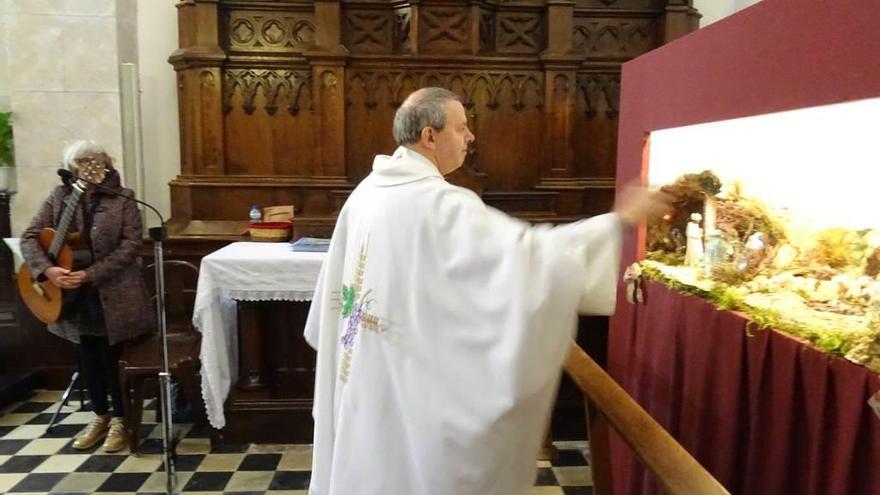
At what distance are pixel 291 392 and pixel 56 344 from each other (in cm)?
201

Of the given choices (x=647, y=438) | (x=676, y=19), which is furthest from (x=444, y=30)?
(x=647, y=438)

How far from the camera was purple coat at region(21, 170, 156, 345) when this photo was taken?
12.4 ft

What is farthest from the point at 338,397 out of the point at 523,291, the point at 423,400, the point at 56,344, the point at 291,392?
the point at 56,344

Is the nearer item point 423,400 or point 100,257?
point 423,400

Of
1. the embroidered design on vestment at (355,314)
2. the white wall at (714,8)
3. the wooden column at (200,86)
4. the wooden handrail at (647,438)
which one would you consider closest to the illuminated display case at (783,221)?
the wooden handrail at (647,438)

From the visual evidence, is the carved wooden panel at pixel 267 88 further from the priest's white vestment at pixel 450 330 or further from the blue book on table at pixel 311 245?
the priest's white vestment at pixel 450 330

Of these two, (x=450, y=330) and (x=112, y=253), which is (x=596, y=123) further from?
(x=450, y=330)

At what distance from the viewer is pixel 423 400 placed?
178 cm

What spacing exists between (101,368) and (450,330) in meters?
3.04

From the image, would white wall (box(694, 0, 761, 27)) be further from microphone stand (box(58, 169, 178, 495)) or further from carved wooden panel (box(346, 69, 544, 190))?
microphone stand (box(58, 169, 178, 495))

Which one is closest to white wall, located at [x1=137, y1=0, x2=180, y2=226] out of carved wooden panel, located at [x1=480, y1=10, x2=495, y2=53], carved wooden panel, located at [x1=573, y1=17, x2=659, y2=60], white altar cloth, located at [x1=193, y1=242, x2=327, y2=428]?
white altar cloth, located at [x1=193, y1=242, x2=327, y2=428]

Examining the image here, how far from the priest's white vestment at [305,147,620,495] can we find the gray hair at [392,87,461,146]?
0.05 m

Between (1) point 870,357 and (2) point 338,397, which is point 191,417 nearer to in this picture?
(2) point 338,397

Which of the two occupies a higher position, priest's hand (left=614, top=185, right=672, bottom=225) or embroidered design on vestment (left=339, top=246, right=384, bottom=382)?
priest's hand (left=614, top=185, right=672, bottom=225)
